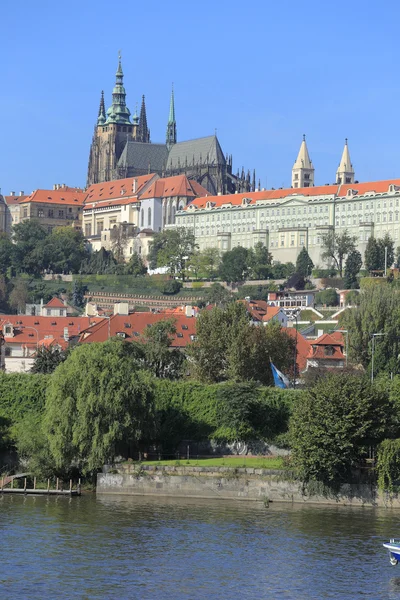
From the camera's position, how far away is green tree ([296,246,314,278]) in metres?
183

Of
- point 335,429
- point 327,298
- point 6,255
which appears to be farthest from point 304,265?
point 335,429

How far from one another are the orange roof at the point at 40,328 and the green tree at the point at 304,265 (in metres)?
67.1

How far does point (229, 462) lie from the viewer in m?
59.3

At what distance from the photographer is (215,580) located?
43.0m

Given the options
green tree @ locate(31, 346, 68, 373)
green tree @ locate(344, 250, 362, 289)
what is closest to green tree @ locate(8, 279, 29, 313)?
green tree @ locate(344, 250, 362, 289)

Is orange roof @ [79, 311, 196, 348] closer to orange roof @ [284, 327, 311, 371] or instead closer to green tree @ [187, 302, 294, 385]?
orange roof @ [284, 327, 311, 371]

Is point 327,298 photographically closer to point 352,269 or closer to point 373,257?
point 352,269

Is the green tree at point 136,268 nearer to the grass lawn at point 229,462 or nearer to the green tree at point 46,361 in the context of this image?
the green tree at point 46,361

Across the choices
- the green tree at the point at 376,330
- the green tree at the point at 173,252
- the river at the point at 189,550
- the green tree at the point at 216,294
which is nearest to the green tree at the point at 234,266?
the green tree at the point at 216,294

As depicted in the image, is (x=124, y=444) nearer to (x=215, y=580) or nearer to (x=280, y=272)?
(x=215, y=580)

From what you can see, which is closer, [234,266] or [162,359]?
[162,359]

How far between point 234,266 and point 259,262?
18.0ft

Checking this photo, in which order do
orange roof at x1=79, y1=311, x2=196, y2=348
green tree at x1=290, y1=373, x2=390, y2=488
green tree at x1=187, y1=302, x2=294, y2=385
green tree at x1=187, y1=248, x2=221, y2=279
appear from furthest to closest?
green tree at x1=187, y1=248, x2=221, y2=279 < orange roof at x1=79, y1=311, x2=196, y2=348 < green tree at x1=187, y1=302, x2=294, y2=385 < green tree at x1=290, y1=373, x2=390, y2=488

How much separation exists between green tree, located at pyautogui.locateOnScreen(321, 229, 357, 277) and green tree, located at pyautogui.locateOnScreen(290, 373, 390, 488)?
123 meters
